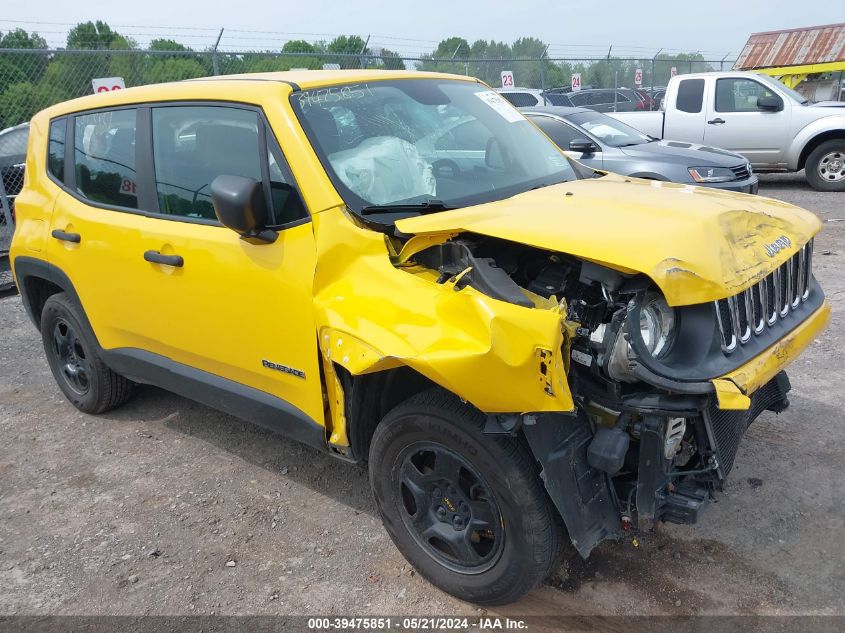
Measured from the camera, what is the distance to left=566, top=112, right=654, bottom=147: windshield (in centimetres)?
945

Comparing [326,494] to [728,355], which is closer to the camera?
[728,355]

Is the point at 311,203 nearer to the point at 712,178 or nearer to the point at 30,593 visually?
the point at 30,593

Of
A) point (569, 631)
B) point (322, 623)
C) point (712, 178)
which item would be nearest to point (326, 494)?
point (322, 623)

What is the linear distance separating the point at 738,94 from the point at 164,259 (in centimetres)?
1091

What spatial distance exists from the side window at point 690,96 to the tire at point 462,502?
1085 cm

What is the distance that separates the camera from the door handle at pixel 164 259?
3430mm

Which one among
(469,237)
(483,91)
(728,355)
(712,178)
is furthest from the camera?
(712,178)

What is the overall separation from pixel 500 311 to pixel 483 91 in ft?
7.21

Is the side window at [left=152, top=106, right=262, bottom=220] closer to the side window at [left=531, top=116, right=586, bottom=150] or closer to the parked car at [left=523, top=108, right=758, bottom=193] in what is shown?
the parked car at [left=523, top=108, right=758, bottom=193]

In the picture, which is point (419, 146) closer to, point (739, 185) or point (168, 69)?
point (739, 185)

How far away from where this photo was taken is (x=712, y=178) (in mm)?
8734

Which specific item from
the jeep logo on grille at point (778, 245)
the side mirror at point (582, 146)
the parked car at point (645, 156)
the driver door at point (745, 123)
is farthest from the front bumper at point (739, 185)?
the jeep logo on grille at point (778, 245)

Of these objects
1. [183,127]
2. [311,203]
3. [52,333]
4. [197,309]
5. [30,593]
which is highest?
[183,127]

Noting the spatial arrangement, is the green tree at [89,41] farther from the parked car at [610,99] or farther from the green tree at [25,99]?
the parked car at [610,99]
